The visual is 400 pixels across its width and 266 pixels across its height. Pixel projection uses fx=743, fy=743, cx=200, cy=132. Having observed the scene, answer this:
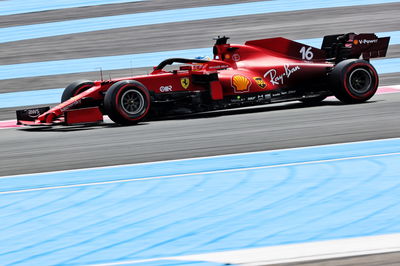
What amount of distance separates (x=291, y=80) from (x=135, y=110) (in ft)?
7.99

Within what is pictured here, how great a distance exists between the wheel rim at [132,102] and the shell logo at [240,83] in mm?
1386

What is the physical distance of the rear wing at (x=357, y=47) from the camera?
1155cm

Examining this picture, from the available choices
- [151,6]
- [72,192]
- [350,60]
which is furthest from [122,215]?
[151,6]

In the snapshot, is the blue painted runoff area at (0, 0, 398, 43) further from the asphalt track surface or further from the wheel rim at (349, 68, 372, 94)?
the wheel rim at (349, 68, 372, 94)

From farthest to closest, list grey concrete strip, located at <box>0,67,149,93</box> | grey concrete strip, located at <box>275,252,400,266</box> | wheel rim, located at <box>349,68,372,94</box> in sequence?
grey concrete strip, located at <box>0,67,149,93</box>, wheel rim, located at <box>349,68,372,94</box>, grey concrete strip, located at <box>275,252,400,266</box>

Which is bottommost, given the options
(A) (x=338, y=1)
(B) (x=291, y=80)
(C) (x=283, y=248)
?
(C) (x=283, y=248)

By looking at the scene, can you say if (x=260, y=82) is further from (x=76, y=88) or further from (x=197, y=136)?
(x=76, y=88)

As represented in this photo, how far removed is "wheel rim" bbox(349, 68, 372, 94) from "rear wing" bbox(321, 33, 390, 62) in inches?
26.1

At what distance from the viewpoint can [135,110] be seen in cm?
1021

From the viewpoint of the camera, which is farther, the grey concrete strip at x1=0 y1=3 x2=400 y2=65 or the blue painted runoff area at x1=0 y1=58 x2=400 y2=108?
the grey concrete strip at x1=0 y1=3 x2=400 y2=65

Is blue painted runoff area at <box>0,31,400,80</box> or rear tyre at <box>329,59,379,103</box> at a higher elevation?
blue painted runoff area at <box>0,31,400,80</box>

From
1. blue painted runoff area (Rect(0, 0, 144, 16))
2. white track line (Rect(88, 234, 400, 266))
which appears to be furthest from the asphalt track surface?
blue painted runoff area (Rect(0, 0, 144, 16))

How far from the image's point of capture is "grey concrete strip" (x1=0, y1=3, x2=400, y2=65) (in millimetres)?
16672

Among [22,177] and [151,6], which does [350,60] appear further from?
[151,6]
